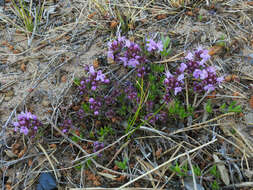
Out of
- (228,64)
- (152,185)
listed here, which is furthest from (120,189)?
(228,64)

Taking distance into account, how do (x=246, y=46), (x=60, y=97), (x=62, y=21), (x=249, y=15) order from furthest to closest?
1. (x=62, y=21)
2. (x=249, y=15)
3. (x=246, y=46)
4. (x=60, y=97)

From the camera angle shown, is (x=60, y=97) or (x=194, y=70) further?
(x=60, y=97)

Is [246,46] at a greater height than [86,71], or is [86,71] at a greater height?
[246,46]

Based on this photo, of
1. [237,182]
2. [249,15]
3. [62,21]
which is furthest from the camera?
[62,21]

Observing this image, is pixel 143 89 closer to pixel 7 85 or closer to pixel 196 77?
pixel 196 77

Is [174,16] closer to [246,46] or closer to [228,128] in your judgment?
[246,46]

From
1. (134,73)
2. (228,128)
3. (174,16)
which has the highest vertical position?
(174,16)

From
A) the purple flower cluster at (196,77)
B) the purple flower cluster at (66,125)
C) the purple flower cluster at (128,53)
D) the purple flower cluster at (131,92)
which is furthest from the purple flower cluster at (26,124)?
the purple flower cluster at (196,77)
